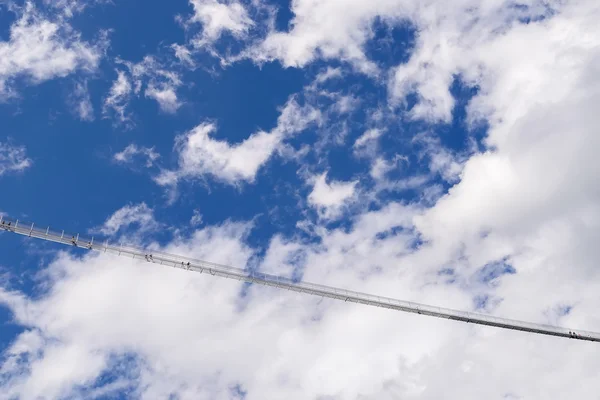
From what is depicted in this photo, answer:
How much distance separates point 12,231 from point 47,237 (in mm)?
11795

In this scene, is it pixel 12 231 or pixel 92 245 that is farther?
pixel 92 245

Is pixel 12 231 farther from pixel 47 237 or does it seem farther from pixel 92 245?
pixel 92 245

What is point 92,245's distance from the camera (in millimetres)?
199000

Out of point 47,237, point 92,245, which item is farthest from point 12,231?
point 92,245

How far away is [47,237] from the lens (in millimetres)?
187125

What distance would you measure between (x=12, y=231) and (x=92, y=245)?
89.5 feet

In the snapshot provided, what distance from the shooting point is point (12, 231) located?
7293 inches

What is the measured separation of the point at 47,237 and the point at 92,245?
16.9 m
